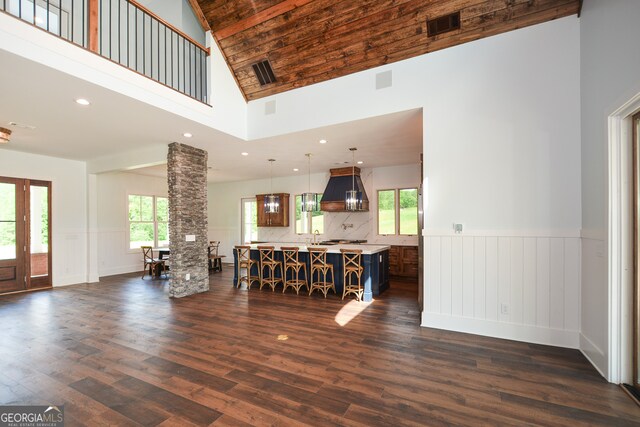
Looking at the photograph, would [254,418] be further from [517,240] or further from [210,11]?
[210,11]

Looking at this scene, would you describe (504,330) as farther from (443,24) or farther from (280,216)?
(280,216)

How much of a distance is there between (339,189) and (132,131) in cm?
486

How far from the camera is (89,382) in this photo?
2547 millimetres

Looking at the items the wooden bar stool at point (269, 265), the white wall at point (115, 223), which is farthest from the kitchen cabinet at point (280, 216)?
the white wall at point (115, 223)

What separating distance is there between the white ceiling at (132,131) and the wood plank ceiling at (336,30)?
89cm

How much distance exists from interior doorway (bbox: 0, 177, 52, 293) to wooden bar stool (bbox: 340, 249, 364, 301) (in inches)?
269

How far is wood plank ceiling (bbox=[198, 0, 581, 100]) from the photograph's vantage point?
11.4ft

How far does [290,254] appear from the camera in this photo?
19.8 ft

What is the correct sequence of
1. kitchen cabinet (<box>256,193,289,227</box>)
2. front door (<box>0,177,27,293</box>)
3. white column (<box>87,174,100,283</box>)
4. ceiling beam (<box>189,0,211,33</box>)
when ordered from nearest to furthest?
ceiling beam (<box>189,0,211,33</box>) → front door (<box>0,177,27,293</box>) → white column (<box>87,174,100,283</box>) → kitchen cabinet (<box>256,193,289,227</box>)

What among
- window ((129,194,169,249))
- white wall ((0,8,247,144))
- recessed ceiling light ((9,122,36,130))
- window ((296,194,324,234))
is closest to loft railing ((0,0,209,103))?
white wall ((0,8,247,144))

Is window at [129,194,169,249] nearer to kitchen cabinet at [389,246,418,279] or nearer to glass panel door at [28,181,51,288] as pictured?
glass panel door at [28,181,51,288]

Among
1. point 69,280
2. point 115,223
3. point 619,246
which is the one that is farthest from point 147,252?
point 619,246

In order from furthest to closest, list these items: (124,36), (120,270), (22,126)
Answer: (120,270)
(124,36)
(22,126)

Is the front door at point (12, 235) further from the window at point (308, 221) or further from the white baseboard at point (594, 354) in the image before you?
the white baseboard at point (594, 354)
